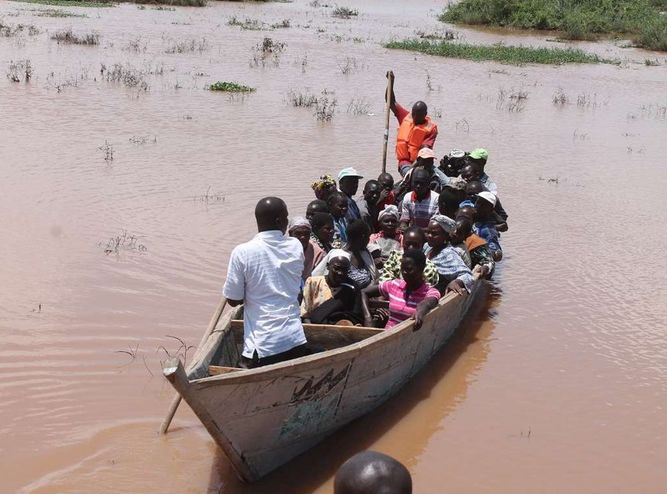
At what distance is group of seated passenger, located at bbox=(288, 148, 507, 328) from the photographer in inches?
205

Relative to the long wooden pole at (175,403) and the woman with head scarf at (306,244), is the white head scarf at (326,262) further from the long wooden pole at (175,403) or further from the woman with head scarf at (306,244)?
the long wooden pole at (175,403)

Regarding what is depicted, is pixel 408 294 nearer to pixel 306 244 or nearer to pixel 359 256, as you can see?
pixel 359 256

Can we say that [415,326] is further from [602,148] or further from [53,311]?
[602,148]

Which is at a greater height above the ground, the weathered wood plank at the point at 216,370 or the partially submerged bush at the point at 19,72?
the partially submerged bush at the point at 19,72

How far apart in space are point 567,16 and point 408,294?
1145 inches

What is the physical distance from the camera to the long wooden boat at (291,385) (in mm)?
3752

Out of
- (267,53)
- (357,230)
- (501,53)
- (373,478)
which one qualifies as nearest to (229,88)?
(267,53)

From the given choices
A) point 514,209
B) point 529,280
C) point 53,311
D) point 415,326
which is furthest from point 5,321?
point 514,209

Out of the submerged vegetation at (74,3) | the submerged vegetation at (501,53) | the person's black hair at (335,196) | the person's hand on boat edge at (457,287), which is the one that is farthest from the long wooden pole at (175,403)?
the submerged vegetation at (74,3)

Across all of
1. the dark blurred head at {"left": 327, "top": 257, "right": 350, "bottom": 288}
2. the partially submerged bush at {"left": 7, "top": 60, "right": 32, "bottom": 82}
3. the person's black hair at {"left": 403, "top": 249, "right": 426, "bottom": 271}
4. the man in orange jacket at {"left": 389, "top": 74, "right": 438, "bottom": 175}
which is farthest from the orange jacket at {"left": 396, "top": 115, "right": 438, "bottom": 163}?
the partially submerged bush at {"left": 7, "top": 60, "right": 32, "bottom": 82}

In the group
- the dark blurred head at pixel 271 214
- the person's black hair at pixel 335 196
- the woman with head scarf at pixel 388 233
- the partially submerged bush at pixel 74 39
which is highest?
the partially submerged bush at pixel 74 39

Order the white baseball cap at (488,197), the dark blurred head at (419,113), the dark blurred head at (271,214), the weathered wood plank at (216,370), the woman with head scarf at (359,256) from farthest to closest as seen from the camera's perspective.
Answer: the dark blurred head at (419,113) → the white baseball cap at (488,197) → the woman with head scarf at (359,256) → the weathered wood plank at (216,370) → the dark blurred head at (271,214)

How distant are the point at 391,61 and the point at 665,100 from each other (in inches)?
260

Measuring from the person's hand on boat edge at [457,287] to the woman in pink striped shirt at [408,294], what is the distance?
0.42m
